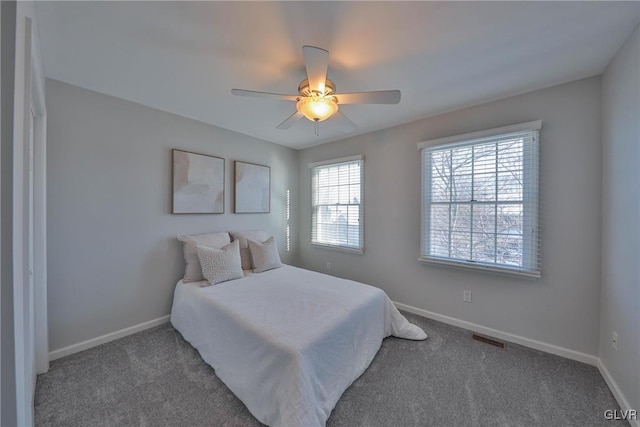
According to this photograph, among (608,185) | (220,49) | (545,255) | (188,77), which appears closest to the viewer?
(220,49)

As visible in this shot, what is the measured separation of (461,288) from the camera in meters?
2.68

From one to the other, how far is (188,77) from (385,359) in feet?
9.70

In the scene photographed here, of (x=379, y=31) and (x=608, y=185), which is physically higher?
(x=379, y=31)

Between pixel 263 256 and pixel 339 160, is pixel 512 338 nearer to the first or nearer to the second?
pixel 263 256

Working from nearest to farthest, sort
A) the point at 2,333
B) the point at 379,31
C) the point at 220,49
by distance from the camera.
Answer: the point at 2,333
the point at 379,31
the point at 220,49

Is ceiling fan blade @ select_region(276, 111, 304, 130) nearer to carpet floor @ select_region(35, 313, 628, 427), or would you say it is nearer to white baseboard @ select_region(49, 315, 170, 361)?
carpet floor @ select_region(35, 313, 628, 427)

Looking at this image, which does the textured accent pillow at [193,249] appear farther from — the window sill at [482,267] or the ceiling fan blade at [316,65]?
the window sill at [482,267]

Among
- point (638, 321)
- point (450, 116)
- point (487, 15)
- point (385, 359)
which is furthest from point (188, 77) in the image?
point (638, 321)

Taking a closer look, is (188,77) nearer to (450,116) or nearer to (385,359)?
(450,116)

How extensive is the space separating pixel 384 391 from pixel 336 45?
2.45 m

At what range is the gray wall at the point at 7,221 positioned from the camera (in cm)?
81

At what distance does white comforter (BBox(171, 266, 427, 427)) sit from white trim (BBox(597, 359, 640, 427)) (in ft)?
4.11

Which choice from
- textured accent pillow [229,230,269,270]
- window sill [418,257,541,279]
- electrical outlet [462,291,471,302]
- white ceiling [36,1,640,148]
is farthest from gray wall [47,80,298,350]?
electrical outlet [462,291,471,302]

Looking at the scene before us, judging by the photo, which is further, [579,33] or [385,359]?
[385,359]
